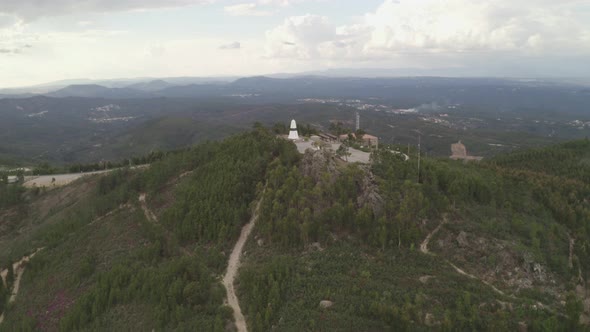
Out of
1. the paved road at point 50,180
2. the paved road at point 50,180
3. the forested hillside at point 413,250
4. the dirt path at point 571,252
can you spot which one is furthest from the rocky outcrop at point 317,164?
the paved road at point 50,180

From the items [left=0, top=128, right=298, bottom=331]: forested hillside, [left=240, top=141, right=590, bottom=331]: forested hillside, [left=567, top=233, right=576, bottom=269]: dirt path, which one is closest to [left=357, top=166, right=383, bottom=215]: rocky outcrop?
[left=240, top=141, right=590, bottom=331]: forested hillside

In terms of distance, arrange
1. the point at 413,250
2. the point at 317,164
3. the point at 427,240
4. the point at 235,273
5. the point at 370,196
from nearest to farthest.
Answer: the point at 413,250 < the point at 235,273 < the point at 427,240 < the point at 370,196 < the point at 317,164

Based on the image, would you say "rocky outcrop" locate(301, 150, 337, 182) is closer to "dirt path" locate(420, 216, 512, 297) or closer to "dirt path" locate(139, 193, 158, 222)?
"dirt path" locate(420, 216, 512, 297)

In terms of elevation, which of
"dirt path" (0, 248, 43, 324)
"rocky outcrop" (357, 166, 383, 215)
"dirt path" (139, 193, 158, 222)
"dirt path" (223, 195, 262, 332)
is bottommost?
"dirt path" (0, 248, 43, 324)

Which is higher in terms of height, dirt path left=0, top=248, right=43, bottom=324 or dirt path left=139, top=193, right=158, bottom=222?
dirt path left=139, top=193, right=158, bottom=222

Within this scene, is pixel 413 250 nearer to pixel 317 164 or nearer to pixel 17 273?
pixel 317 164

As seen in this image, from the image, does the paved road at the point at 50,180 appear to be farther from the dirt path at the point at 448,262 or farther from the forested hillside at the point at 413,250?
the dirt path at the point at 448,262

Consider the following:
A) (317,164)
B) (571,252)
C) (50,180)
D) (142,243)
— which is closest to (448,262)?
(571,252)
